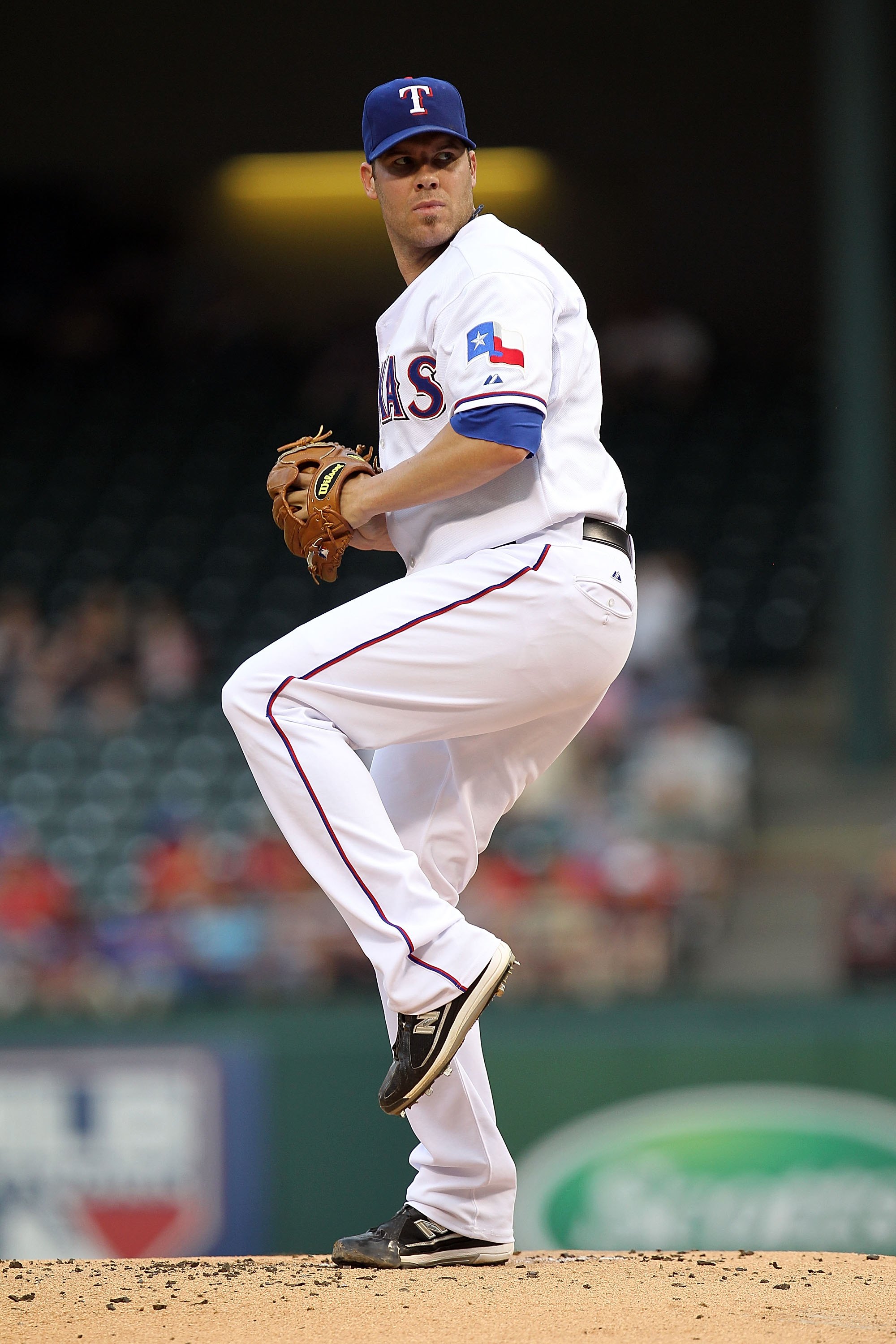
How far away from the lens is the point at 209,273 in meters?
12.9

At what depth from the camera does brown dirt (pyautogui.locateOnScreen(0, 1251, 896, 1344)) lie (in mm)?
2490

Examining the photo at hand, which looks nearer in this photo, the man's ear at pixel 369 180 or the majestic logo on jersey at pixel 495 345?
the majestic logo on jersey at pixel 495 345

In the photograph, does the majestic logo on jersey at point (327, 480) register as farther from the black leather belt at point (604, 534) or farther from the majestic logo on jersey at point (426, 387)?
the black leather belt at point (604, 534)

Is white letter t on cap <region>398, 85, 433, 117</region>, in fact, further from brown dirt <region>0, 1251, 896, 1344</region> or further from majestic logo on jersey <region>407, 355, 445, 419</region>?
brown dirt <region>0, 1251, 896, 1344</region>

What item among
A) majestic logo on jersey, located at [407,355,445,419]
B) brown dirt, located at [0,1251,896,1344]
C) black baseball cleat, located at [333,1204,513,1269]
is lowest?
brown dirt, located at [0,1251,896,1344]

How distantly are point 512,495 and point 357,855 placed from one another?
63cm

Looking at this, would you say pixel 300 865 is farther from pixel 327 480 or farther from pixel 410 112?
pixel 410 112

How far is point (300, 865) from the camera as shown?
643 centimetres

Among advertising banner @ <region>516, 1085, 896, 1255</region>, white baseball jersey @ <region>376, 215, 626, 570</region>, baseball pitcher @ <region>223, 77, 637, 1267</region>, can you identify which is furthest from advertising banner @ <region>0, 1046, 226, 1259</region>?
white baseball jersey @ <region>376, 215, 626, 570</region>

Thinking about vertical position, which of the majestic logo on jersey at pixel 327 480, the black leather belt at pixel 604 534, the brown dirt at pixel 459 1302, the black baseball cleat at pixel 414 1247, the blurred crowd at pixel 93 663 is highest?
the blurred crowd at pixel 93 663

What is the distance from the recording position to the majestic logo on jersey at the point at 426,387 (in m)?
2.71

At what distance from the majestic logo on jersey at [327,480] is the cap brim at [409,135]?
504 millimetres

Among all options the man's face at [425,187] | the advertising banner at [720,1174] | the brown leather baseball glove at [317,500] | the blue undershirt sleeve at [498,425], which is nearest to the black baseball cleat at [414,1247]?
the brown leather baseball glove at [317,500]

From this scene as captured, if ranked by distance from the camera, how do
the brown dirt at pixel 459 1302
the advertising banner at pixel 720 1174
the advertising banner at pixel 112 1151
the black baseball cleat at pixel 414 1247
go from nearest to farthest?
the brown dirt at pixel 459 1302 → the black baseball cleat at pixel 414 1247 → the advertising banner at pixel 720 1174 → the advertising banner at pixel 112 1151
